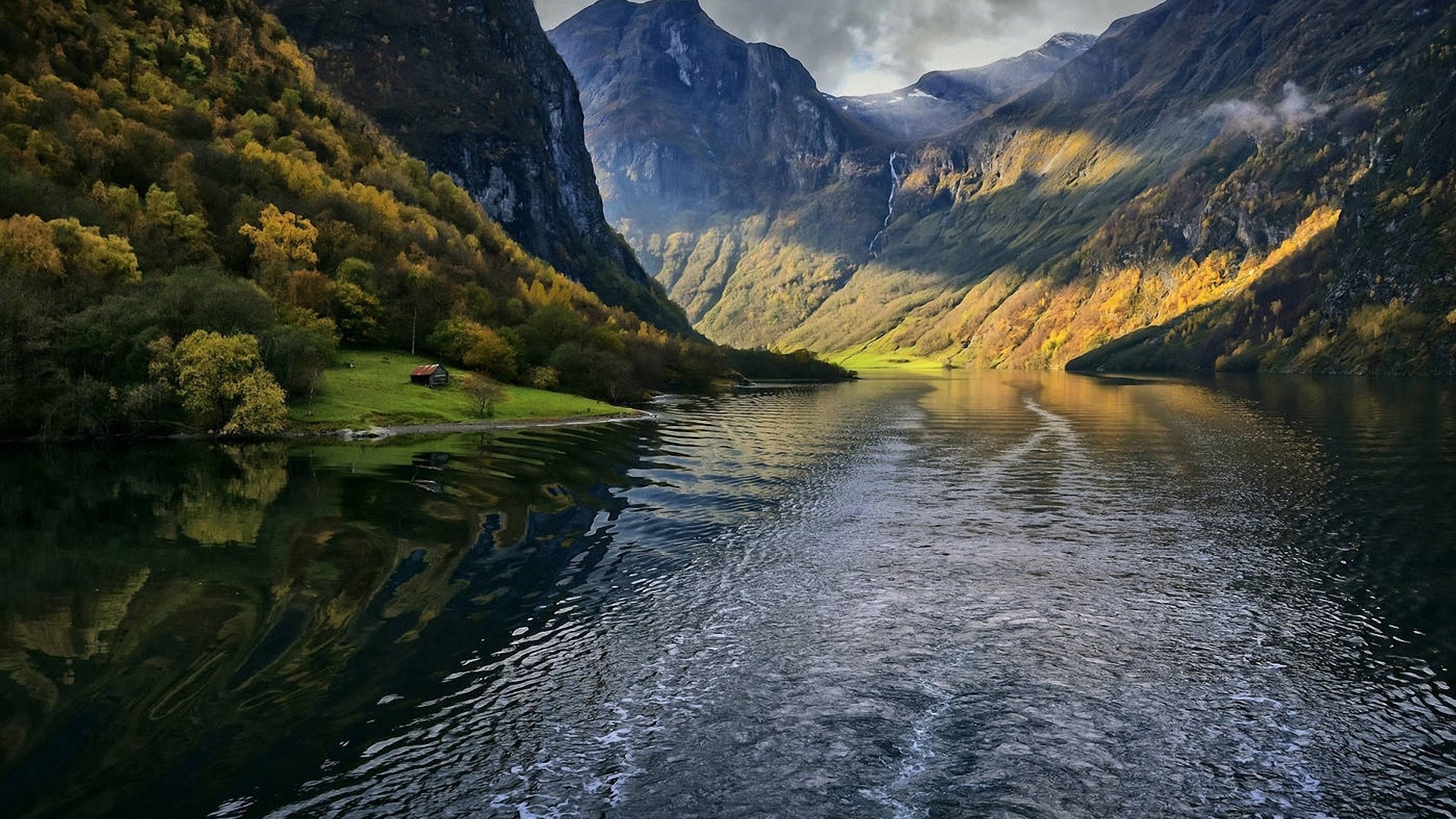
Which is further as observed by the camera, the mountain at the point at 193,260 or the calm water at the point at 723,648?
the mountain at the point at 193,260

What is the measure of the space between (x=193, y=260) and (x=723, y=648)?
409ft

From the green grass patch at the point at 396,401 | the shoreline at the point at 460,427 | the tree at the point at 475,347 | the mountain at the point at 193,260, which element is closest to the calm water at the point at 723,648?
the mountain at the point at 193,260

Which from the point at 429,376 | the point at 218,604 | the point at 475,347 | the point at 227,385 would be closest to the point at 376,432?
the point at 227,385

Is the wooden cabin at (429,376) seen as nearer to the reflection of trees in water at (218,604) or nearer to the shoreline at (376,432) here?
the shoreline at (376,432)

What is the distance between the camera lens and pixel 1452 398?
142m

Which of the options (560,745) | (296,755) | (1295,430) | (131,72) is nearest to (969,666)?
(560,745)

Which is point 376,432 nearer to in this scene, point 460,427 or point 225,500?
point 460,427

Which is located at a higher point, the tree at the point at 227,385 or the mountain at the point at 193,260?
the mountain at the point at 193,260

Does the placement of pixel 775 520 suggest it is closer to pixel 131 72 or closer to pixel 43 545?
pixel 43 545

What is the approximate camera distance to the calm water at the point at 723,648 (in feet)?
63.4

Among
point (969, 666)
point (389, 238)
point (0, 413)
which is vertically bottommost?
point (969, 666)

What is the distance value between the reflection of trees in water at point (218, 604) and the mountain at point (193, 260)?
22.2m

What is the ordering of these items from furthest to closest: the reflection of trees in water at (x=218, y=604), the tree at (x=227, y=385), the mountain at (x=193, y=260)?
1. the tree at (x=227, y=385)
2. the mountain at (x=193, y=260)
3. the reflection of trees in water at (x=218, y=604)

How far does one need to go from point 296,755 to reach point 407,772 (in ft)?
10.2
